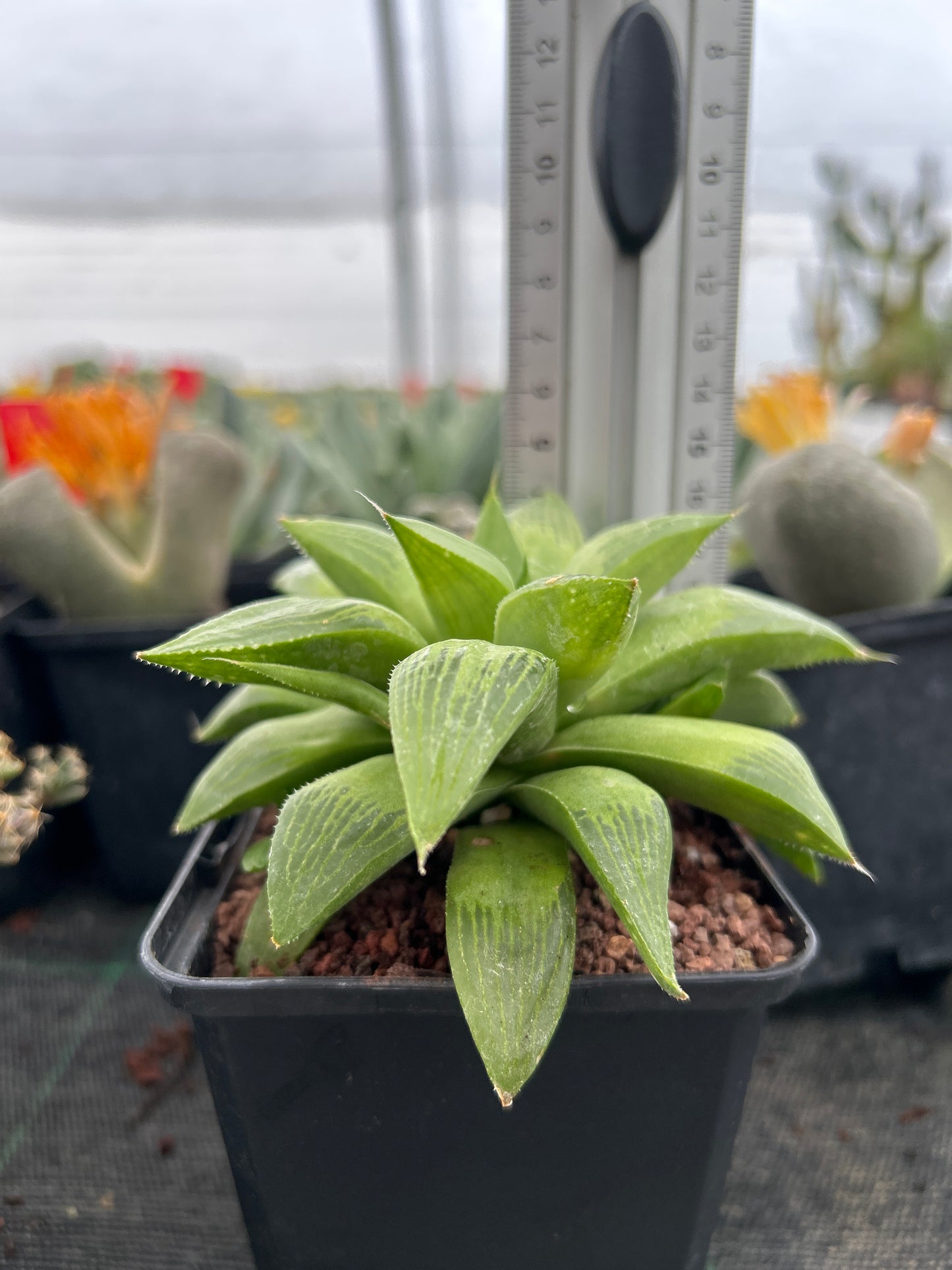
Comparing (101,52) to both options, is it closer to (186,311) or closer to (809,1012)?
(186,311)

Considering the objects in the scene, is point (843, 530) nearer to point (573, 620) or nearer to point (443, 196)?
point (573, 620)

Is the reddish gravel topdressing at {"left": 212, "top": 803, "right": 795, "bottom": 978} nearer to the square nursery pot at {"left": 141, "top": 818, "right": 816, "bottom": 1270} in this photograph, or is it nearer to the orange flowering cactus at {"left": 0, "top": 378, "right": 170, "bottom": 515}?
the square nursery pot at {"left": 141, "top": 818, "right": 816, "bottom": 1270}

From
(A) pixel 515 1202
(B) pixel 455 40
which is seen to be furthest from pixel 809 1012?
(B) pixel 455 40

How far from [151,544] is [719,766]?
2.18ft

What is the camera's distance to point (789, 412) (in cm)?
82

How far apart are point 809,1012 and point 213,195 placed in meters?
3.11

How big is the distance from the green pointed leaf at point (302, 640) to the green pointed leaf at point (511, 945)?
96 mm

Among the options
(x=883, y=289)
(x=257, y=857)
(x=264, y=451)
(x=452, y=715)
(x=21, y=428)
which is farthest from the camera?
(x=883, y=289)

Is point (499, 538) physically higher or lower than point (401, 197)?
lower

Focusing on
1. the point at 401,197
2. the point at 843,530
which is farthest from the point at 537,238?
the point at 401,197

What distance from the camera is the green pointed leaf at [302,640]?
1.22ft

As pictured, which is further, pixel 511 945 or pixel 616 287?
pixel 616 287

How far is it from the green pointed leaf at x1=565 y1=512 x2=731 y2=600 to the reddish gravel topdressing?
0.14 meters

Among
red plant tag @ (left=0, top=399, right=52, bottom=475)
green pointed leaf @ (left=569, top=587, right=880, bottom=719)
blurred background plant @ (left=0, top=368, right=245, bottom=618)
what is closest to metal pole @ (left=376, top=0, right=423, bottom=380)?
red plant tag @ (left=0, top=399, right=52, bottom=475)
